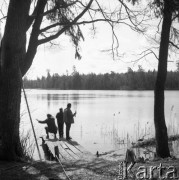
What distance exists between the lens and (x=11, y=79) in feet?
21.9

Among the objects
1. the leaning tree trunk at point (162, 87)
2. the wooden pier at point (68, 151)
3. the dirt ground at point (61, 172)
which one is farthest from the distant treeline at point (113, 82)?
the dirt ground at point (61, 172)

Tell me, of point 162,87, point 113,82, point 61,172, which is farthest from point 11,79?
point 113,82

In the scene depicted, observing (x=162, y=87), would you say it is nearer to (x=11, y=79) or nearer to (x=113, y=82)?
(x=11, y=79)

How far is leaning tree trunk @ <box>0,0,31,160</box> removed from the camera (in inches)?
261

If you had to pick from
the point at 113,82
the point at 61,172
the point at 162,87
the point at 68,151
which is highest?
the point at 113,82

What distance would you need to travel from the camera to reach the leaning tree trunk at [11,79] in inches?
261

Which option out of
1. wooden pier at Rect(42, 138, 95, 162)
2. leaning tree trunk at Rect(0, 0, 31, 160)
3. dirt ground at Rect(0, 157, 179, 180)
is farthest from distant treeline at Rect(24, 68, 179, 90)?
dirt ground at Rect(0, 157, 179, 180)

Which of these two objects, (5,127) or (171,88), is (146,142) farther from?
(171,88)

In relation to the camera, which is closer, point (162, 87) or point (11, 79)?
point (11, 79)

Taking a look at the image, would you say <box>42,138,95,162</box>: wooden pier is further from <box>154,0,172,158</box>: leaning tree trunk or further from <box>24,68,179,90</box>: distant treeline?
<box>24,68,179,90</box>: distant treeline

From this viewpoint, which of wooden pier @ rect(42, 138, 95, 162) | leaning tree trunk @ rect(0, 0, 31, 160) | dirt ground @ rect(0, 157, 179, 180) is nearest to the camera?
dirt ground @ rect(0, 157, 179, 180)

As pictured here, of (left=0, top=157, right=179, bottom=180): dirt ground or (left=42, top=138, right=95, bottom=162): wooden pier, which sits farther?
(left=42, top=138, right=95, bottom=162): wooden pier

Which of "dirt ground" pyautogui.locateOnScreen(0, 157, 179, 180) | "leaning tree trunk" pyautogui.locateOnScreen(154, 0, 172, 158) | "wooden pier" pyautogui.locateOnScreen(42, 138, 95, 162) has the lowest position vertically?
"wooden pier" pyautogui.locateOnScreen(42, 138, 95, 162)

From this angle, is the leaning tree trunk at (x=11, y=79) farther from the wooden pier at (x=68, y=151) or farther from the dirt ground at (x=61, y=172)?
the wooden pier at (x=68, y=151)
